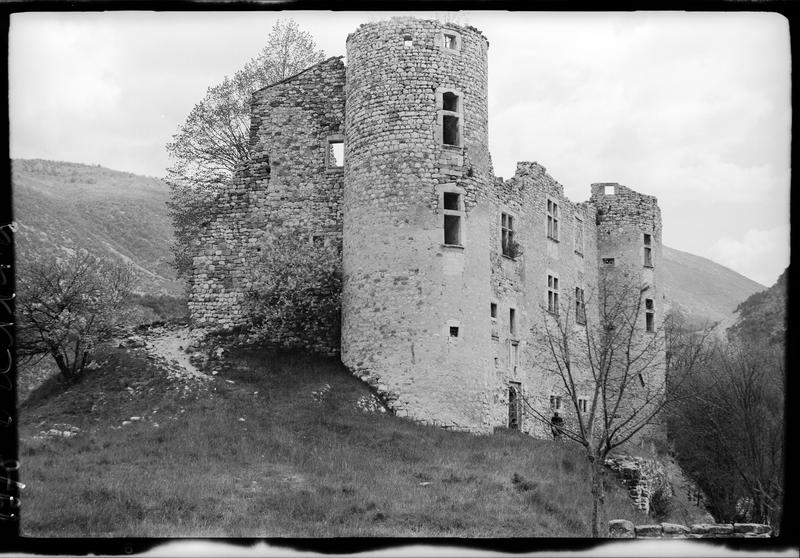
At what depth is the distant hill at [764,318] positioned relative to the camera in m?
59.8

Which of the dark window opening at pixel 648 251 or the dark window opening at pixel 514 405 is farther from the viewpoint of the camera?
the dark window opening at pixel 648 251

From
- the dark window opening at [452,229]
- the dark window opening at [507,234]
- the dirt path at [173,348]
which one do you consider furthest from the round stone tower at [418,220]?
the dirt path at [173,348]

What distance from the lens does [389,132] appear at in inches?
1145

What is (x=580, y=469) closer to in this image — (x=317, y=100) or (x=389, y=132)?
(x=389, y=132)

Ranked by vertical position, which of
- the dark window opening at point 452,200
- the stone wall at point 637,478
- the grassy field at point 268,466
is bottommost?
the stone wall at point 637,478

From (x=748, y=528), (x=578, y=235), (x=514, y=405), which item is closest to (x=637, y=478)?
(x=514, y=405)

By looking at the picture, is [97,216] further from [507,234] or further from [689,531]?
[689,531]

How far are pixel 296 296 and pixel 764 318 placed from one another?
146 ft

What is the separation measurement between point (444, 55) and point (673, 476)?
19957mm

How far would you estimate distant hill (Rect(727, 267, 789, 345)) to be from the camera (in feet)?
196

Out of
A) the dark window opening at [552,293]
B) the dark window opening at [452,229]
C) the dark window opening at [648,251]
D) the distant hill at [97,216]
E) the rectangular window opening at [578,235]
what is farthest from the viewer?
the distant hill at [97,216]

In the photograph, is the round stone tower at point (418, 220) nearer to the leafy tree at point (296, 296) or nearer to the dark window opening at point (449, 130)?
the dark window opening at point (449, 130)

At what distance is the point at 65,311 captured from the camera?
26.4 metres

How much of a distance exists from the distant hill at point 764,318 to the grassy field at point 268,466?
35.8m
